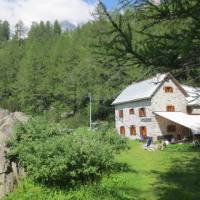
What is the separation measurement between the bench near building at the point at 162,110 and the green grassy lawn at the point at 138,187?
618 inches

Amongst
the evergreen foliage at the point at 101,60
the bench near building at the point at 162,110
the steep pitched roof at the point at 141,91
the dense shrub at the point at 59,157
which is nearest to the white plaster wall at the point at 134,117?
the bench near building at the point at 162,110

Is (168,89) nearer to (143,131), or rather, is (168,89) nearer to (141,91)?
(141,91)

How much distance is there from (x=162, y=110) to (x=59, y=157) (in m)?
25.1

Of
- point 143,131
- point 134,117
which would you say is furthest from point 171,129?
point 134,117

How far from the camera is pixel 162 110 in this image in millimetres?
40250

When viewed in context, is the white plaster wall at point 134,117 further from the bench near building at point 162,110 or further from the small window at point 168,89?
the small window at point 168,89

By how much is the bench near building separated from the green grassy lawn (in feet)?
51.5

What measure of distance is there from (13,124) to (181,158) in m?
12.5

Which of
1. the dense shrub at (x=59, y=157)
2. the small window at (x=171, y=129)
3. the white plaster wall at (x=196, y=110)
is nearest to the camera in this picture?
the dense shrub at (x=59, y=157)

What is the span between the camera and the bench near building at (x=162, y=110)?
39.2 m

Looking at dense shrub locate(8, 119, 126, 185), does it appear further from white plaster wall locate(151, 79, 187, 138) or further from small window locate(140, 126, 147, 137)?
small window locate(140, 126, 147, 137)

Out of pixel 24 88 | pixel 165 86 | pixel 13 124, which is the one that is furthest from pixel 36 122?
pixel 24 88

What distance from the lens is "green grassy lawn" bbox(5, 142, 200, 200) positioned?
15469 millimetres

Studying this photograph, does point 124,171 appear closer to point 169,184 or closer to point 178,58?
point 169,184
